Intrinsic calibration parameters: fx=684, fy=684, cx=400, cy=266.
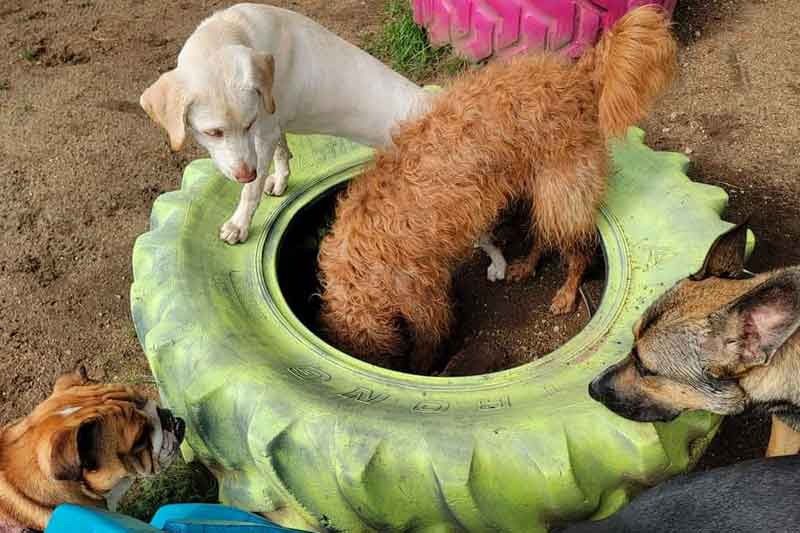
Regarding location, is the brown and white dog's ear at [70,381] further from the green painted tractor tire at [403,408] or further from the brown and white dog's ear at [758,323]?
the brown and white dog's ear at [758,323]

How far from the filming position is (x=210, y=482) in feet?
11.2

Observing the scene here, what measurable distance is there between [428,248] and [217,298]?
35.8 inches

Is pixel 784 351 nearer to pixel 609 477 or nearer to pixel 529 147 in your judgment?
pixel 609 477

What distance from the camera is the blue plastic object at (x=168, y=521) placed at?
1.94 meters

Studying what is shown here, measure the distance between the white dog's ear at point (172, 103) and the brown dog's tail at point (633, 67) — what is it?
1.74 meters

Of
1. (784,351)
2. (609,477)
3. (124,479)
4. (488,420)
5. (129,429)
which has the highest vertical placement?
(784,351)

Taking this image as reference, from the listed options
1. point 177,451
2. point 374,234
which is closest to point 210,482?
point 177,451

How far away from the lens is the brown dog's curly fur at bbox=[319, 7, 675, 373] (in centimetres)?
281

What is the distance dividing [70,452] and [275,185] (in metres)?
1.58

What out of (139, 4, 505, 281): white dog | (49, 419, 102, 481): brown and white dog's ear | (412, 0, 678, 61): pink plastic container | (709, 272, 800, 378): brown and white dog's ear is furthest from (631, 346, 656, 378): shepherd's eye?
(412, 0, 678, 61): pink plastic container

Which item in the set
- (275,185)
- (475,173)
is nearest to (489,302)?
(475,173)

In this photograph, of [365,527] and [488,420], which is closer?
[488,420]

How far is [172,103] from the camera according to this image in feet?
9.26

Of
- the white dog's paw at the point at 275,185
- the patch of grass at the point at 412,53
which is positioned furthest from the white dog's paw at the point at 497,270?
the patch of grass at the point at 412,53
